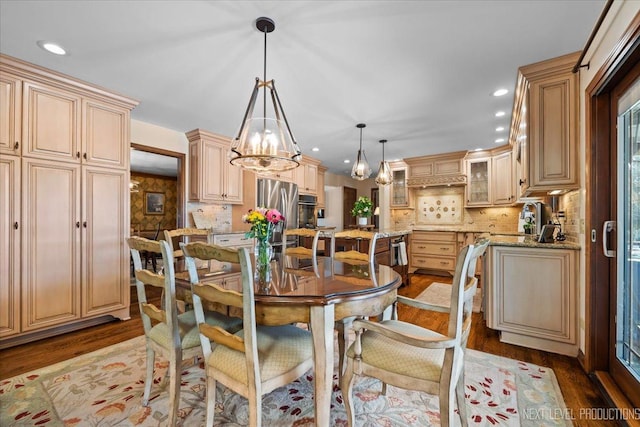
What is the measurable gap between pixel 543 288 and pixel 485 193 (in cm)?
350

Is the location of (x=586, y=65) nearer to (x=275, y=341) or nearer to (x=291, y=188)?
(x=275, y=341)

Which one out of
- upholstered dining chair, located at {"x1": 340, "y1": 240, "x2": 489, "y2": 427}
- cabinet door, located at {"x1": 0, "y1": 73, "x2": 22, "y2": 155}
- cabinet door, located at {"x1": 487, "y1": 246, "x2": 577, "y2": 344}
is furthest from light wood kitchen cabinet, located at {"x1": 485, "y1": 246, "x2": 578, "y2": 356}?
cabinet door, located at {"x1": 0, "y1": 73, "x2": 22, "y2": 155}

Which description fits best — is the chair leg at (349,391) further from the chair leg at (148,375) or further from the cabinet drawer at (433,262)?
the cabinet drawer at (433,262)

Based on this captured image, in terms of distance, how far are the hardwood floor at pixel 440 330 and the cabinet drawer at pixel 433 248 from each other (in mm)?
2120

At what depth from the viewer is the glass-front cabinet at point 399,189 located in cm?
619

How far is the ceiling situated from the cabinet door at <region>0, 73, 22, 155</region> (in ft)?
0.83

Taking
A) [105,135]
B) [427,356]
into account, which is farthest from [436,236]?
[105,135]

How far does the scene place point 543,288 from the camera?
7.79 feet

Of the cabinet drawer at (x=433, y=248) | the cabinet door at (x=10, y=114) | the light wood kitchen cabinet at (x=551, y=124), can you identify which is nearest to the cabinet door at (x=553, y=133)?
the light wood kitchen cabinet at (x=551, y=124)

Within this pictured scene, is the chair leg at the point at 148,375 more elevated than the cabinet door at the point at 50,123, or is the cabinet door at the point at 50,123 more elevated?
the cabinet door at the point at 50,123

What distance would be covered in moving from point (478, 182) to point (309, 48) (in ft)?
15.3

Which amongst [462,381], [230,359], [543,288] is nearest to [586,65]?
[543,288]

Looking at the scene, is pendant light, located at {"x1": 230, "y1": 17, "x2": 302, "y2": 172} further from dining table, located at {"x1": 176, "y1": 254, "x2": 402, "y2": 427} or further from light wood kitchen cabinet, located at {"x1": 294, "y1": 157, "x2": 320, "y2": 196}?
light wood kitchen cabinet, located at {"x1": 294, "y1": 157, "x2": 320, "y2": 196}

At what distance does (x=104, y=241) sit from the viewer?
9.63 feet
